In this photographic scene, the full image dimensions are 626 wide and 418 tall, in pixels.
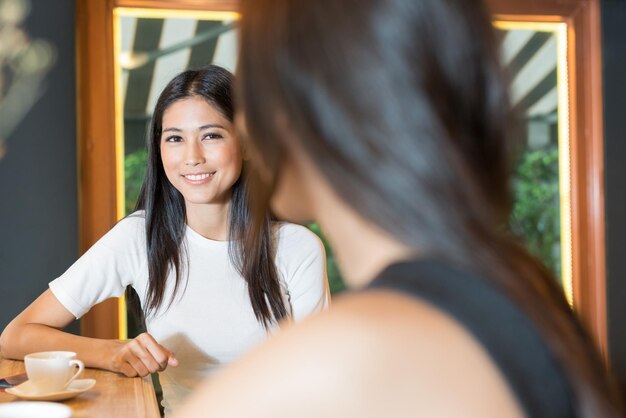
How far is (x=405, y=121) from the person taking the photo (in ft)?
1.57

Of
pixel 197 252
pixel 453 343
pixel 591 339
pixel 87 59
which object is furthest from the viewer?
pixel 87 59

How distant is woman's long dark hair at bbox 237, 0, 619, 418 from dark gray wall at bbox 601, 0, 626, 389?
3.39 m

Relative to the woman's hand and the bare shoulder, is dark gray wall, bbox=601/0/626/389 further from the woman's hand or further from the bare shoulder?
the bare shoulder

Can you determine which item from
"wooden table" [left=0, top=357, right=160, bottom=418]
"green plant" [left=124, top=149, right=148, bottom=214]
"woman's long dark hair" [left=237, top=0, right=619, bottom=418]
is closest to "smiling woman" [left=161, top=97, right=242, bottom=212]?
"wooden table" [left=0, top=357, right=160, bottom=418]

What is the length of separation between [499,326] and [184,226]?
1.68 meters

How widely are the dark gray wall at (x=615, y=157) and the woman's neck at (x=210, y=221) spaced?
226 centimetres

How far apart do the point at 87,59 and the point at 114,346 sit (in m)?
1.83

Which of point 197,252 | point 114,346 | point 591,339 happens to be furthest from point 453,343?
point 197,252

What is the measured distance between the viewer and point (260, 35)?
1.66 ft

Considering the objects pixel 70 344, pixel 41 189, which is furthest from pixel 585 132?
pixel 70 344

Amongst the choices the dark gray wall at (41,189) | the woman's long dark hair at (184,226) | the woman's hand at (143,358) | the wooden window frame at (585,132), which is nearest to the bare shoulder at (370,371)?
the woman's hand at (143,358)

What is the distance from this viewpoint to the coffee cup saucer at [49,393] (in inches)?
52.2

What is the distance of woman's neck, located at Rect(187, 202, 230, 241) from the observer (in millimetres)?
2053

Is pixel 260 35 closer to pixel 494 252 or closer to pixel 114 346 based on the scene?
pixel 494 252
